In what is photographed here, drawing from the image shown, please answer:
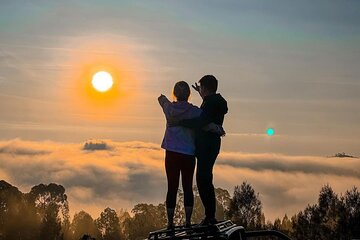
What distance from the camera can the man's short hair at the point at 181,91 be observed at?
1343 cm

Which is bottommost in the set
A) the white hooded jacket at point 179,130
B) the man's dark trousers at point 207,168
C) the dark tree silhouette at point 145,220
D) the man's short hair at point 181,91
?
the man's dark trousers at point 207,168

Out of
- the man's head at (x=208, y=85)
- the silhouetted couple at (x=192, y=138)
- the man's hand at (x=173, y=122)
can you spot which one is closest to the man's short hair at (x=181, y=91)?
the silhouetted couple at (x=192, y=138)

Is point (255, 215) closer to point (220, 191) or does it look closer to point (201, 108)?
point (220, 191)

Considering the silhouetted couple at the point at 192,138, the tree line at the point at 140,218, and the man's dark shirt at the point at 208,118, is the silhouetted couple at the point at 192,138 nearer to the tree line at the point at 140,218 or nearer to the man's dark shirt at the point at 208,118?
the man's dark shirt at the point at 208,118

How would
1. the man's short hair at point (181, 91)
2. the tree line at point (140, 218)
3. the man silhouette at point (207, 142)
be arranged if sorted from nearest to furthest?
the man silhouette at point (207, 142) → the man's short hair at point (181, 91) → the tree line at point (140, 218)

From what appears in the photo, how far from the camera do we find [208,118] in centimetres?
1327

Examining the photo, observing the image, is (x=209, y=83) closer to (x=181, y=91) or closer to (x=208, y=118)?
(x=181, y=91)

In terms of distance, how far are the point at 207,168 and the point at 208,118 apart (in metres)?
0.98

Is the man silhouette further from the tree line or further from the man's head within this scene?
the tree line

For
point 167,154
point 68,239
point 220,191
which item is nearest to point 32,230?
point 68,239

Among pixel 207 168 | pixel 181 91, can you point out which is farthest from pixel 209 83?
pixel 207 168

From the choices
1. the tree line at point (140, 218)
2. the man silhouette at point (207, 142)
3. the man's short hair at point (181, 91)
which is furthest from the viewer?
the tree line at point (140, 218)

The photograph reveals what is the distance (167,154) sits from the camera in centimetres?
1354

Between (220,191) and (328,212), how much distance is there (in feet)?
95.8
